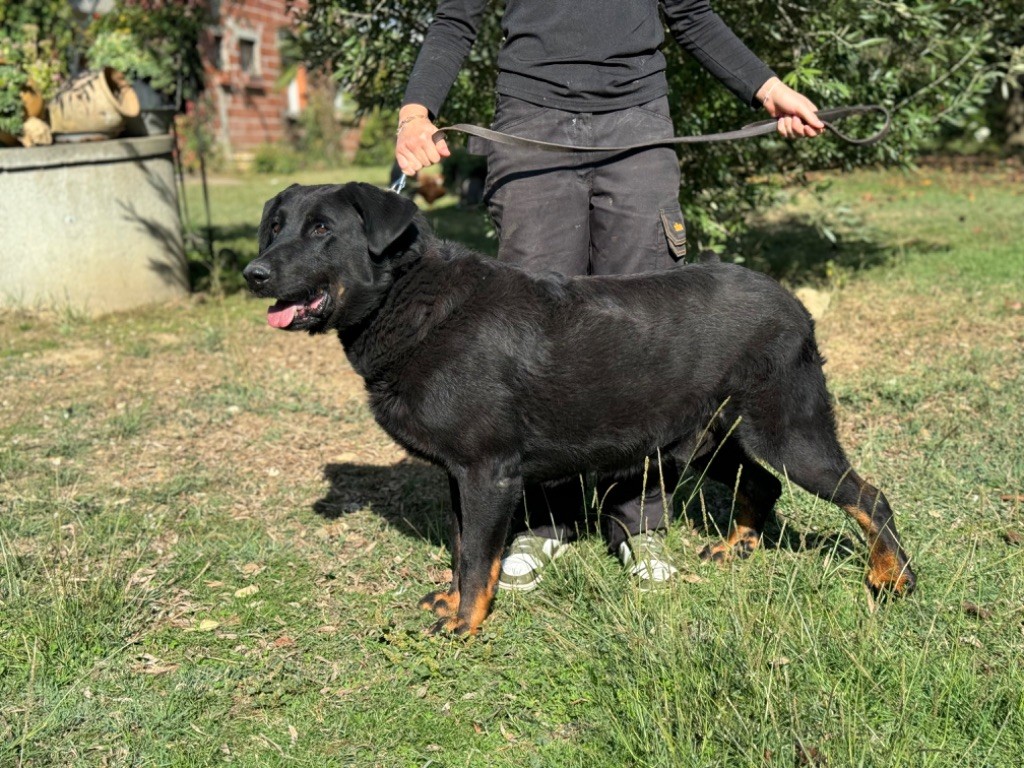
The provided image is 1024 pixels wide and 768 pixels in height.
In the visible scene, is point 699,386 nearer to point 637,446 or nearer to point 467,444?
point 637,446

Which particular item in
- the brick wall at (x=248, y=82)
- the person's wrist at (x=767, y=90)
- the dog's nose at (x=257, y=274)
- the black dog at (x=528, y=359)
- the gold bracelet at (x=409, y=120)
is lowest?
the brick wall at (x=248, y=82)

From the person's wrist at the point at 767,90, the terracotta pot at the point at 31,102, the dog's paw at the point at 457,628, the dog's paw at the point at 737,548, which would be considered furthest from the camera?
the terracotta pot at the point at 31,102

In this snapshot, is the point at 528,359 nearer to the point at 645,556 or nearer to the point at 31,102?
the point at 645,556

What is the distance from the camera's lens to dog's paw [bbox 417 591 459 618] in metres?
3.64

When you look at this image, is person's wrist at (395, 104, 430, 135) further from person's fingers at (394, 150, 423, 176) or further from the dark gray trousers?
the dark gray trousers

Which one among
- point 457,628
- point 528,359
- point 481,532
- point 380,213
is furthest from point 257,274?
point 457,628

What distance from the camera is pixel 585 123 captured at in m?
3.73

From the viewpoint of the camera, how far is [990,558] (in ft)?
12.2

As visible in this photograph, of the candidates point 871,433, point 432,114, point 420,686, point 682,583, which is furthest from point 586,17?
point 871,433

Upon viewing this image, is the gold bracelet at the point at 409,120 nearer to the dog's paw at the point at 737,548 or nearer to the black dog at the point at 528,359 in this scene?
the black dog at the point at 528,359

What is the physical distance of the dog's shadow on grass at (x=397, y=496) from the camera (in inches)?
178

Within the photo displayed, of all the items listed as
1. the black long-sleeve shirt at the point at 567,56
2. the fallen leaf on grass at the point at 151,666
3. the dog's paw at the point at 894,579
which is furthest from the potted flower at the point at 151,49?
the dog's paw at the point at 894,579

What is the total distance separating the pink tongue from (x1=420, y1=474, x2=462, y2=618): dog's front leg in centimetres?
80

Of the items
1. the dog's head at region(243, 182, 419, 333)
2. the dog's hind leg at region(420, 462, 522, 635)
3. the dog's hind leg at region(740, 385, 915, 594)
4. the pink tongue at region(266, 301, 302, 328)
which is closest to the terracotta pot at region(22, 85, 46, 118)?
the dog's head at region(243, 182, 419, 333)
